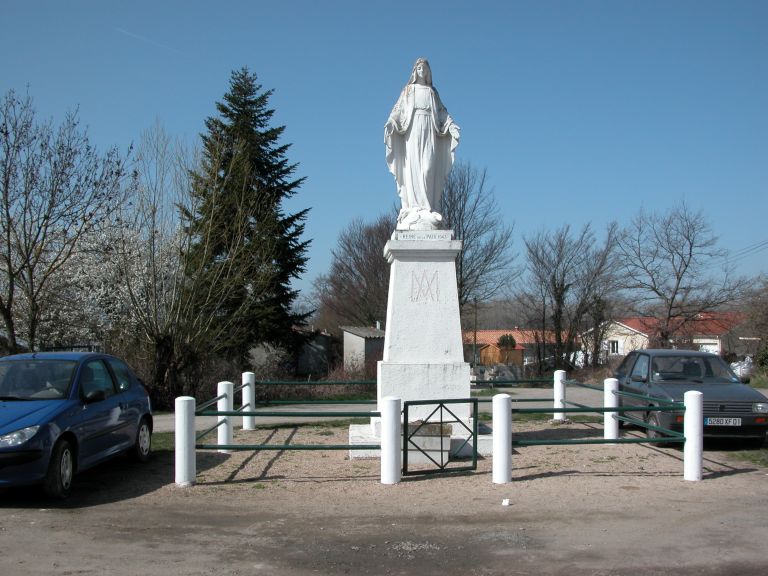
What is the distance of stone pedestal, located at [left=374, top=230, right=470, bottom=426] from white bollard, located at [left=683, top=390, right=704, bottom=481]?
2.91 metres

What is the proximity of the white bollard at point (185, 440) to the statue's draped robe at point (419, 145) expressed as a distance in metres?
4.62

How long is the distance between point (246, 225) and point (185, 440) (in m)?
14.0

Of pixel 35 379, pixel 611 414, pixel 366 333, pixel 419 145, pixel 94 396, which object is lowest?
pixel 611 414

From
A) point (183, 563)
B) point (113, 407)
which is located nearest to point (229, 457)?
point (113, 407)

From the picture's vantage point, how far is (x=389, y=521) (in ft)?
22.1

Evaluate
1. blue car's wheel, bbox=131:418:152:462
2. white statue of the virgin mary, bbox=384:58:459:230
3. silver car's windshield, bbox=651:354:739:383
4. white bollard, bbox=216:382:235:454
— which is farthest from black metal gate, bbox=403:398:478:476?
silver car's windshield, bbox=651:354:739:383

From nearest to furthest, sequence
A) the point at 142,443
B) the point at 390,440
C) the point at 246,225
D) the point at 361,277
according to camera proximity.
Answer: the point at 390,440, the point at 142,443, the point at 246,225, the point at 361,277

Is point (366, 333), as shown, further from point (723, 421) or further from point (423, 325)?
point (723, 421)

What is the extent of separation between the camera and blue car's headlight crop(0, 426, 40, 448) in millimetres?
6914

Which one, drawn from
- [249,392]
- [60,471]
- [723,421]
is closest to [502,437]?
[723,421]

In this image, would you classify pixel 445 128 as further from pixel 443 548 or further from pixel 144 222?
pixel 144 222

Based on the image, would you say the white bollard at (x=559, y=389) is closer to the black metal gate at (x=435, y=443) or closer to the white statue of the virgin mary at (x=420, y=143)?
the white statue of the virgin mary at (x=420, y=143)

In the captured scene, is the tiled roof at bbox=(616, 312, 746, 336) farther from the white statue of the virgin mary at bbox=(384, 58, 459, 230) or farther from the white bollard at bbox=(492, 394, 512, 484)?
the white bollard at bbox=(492, 394, 512, 484)

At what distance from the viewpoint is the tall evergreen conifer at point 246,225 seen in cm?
1952
